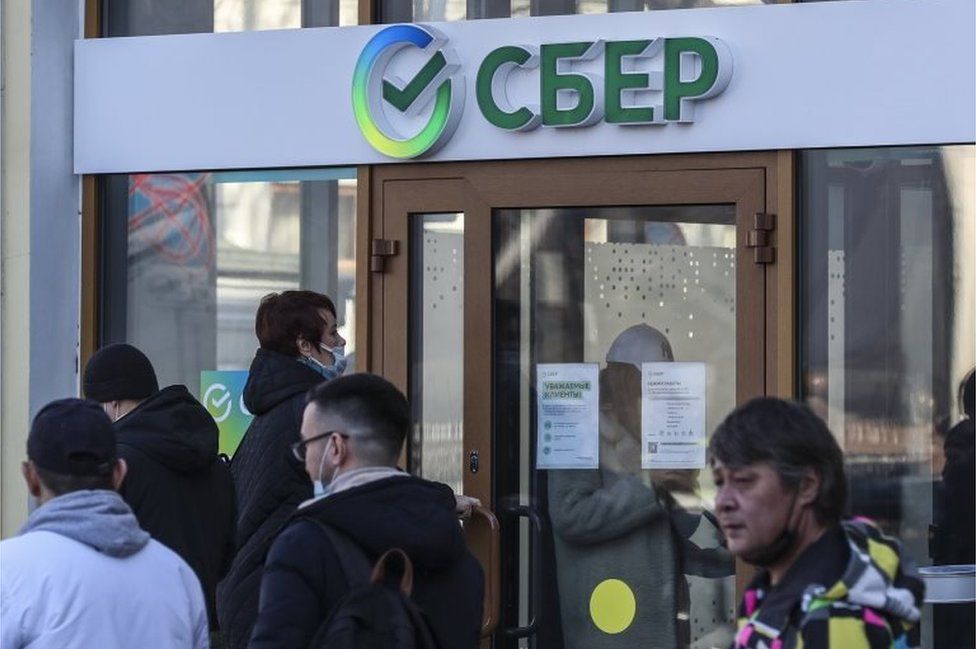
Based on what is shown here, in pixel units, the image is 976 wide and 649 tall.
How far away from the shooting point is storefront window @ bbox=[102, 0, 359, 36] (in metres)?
7.48

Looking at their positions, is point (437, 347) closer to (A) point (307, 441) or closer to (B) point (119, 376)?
(B) point (119, 376)

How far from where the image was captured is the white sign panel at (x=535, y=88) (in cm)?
653

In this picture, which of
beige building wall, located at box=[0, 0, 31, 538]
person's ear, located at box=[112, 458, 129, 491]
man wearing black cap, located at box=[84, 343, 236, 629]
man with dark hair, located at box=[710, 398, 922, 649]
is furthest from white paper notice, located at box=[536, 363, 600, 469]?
man with dark hair, located at box=[710, 398, 922, 649]

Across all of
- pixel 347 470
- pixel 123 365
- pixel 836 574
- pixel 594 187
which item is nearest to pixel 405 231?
pixel 594 187

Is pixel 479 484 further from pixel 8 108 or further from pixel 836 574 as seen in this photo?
pixel 836 574

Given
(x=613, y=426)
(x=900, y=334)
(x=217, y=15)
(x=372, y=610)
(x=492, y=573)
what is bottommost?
(x=492, y=573)

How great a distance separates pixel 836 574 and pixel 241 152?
15.9 feet

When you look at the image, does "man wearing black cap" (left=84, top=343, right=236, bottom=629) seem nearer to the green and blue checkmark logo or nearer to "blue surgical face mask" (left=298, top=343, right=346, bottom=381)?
"blue surgical face mask" (left=298, top=343, right=346, bottom=381)

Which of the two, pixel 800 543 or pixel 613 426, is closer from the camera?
pixel 800 543

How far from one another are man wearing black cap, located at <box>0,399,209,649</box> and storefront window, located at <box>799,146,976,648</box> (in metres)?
3.22

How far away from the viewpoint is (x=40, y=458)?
4.05 metres

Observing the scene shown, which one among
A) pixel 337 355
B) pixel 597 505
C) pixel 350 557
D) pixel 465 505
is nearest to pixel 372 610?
pixel 350 557

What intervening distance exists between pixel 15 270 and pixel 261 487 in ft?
7.94

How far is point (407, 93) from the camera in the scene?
23.2ft
